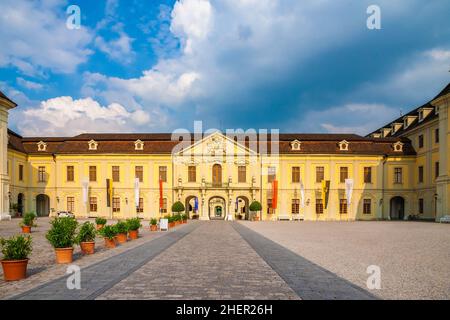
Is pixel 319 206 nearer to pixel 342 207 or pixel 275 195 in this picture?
pixel 342 207

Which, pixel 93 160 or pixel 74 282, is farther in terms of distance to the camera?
pixel 93 160

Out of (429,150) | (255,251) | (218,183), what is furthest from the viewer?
(218,183)

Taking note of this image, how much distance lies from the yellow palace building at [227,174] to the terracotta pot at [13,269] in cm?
3776

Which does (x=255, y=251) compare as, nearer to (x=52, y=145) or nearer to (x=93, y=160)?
(x=93, y=160)

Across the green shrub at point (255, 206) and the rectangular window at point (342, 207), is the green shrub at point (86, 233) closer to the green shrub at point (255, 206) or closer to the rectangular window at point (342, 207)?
the green shrub at point (255, 206)

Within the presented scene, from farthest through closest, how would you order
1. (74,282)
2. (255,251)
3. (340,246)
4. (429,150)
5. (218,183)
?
(218,183)
(429,150)
(340,246)
(255,251)
(74,282)

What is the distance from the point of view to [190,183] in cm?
4916

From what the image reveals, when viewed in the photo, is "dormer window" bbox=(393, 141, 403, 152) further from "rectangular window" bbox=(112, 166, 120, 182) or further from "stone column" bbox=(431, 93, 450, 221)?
"rectangular window" bbox=(112, 166, 120, 182)

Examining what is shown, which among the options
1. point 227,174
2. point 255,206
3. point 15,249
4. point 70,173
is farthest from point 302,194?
point 15,249

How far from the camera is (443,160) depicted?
37.9 m

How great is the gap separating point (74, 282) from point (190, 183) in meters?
40.5

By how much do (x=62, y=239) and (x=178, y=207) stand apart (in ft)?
107

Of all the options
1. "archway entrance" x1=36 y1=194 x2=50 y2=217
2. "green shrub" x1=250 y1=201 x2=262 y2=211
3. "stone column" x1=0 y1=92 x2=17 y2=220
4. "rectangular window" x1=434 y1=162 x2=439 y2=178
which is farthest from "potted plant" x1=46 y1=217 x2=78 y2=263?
"archway entrance" x1=36 y1=194 x2=50 y2=217

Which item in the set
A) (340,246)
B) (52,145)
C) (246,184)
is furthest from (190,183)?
(340,246)
